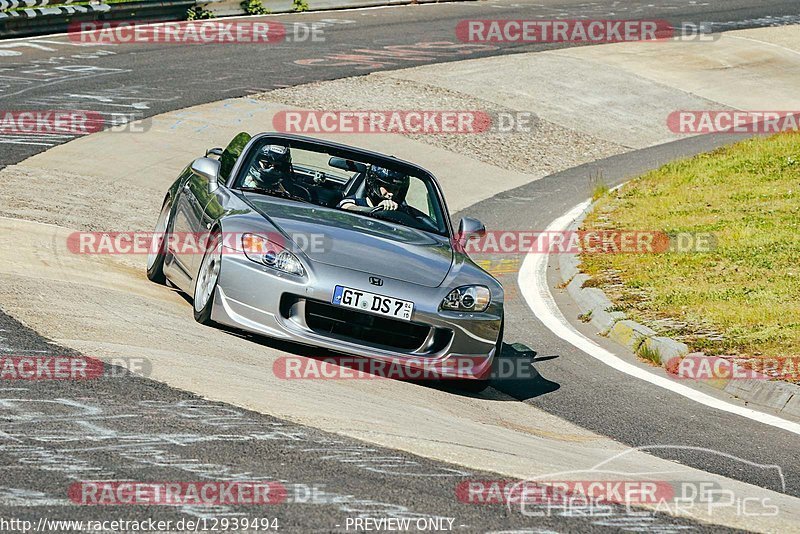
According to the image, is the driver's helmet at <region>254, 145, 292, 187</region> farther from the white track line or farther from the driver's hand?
the white track line

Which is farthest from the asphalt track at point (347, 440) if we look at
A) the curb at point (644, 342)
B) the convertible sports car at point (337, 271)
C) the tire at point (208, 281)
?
the tire at point (208, 281)

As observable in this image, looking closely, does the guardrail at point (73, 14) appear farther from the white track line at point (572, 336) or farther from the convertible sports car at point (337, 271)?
the convertible sports car at point (337, 271)

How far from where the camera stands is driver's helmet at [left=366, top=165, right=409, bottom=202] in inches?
368

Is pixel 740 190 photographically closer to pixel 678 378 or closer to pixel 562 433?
pixel 678 378

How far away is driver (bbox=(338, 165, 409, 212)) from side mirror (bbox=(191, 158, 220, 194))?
0.98m

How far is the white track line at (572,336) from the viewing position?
8.35m

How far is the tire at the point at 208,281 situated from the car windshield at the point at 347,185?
38.8 inches

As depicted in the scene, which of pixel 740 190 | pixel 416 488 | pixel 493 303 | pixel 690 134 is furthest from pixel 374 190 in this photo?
pixel 690 134

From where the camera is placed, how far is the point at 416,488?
5246 mm

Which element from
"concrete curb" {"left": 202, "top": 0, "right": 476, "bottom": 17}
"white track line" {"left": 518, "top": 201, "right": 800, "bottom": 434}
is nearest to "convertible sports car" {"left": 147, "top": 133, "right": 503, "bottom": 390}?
"white track line" {"left": 518, "top": 201, "right": 800, "bottom": 434}

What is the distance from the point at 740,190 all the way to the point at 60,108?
380 inches

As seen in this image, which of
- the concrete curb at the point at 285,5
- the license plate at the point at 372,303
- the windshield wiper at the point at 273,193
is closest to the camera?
the license plate at the point at 372,303

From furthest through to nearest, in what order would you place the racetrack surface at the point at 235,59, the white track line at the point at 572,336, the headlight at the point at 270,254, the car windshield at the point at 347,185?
the racetrack surface at the point at 235,59, the car windshield at the point at 347,185, the white track line at the point at 572,336, the headlight at the point at 270,254

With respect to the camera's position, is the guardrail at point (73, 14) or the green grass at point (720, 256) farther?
the guardrail at point (73, 14)
